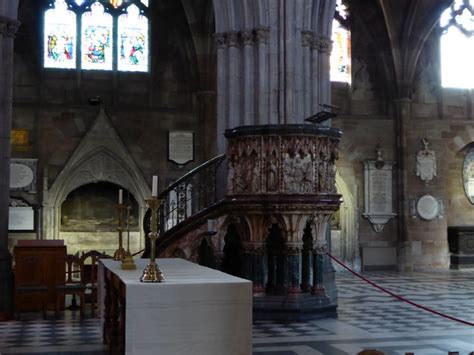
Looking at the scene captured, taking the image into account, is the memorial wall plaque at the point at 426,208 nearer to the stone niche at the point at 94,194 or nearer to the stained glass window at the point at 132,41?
the stone niche at the point at 94,194

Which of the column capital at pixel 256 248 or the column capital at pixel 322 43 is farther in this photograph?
the column capital at pixel 322 43

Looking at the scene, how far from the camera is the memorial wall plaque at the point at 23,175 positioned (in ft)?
62.0

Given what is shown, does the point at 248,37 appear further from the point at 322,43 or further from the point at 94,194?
the point at 94,194

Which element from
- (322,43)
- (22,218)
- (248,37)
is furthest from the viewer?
(22,218)

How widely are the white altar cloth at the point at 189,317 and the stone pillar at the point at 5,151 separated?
6.54 m

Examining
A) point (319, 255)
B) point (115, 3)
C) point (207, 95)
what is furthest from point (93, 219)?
point (319, 255)

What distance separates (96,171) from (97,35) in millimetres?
3898

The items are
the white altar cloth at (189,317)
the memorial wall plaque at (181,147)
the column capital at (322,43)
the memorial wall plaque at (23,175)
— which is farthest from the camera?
the memorial wall plaque at (181,147)

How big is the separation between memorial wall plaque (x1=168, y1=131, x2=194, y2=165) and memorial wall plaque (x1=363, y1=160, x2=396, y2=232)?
5.29 metres

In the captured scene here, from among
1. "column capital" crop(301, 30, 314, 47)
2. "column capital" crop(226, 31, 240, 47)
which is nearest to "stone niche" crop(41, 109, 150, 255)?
"column capital" crop(226, 31, 240, 47)

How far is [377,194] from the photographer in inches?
851

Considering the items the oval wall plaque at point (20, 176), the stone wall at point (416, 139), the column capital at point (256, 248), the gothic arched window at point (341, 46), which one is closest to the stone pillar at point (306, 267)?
the column capital at point (256, 248)

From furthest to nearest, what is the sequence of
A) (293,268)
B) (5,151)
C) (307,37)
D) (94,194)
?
(94,194)
(307,37)
(5,151)
(293,268)

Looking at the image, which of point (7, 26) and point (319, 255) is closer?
point (319, 255)
